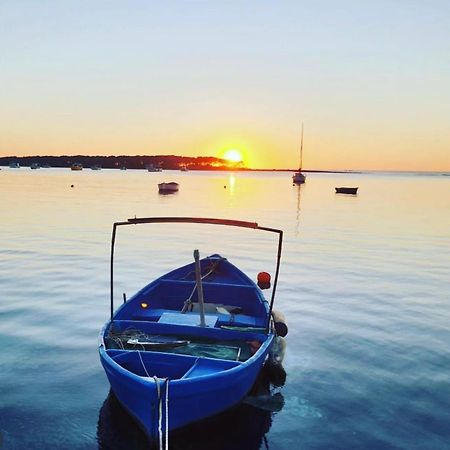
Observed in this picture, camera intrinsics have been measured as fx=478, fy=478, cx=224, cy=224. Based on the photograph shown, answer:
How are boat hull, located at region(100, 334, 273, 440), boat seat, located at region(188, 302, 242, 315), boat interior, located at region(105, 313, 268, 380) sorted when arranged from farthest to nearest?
boat seat, located at region(188, 302, 242, 315) < boat interior, located at region(105, 313, 268, 380) < boat hull, located at region(100, 334, 273, 440)

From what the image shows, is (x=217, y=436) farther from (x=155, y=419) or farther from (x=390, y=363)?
(x=390, y=363)

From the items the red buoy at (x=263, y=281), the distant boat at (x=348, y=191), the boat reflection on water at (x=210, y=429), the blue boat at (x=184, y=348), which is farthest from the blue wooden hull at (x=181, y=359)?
the distant boat at (x=348, y=191)

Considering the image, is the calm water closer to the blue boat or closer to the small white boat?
the blue boat

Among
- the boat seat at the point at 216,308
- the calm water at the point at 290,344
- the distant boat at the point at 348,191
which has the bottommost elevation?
the distant boat at the point at 348,191

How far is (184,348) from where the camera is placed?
11.3 meters

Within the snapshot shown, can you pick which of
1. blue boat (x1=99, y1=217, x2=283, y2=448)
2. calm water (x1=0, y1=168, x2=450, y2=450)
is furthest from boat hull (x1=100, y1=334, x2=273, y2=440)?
calm water (x1=0, y1=168, x2=450, y2=450)

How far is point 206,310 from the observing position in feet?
49.2

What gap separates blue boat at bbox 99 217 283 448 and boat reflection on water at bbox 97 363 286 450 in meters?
0.50

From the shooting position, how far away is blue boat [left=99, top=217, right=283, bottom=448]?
9.04 meters

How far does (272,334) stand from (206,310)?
3.43 metres

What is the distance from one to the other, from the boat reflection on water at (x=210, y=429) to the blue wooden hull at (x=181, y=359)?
21.3 inches

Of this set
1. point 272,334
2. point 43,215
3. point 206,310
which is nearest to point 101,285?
point 206,310

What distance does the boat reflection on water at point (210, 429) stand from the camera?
32.3 feet

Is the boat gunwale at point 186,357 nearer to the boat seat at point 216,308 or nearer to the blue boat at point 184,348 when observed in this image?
the blue boat at point 184,348
